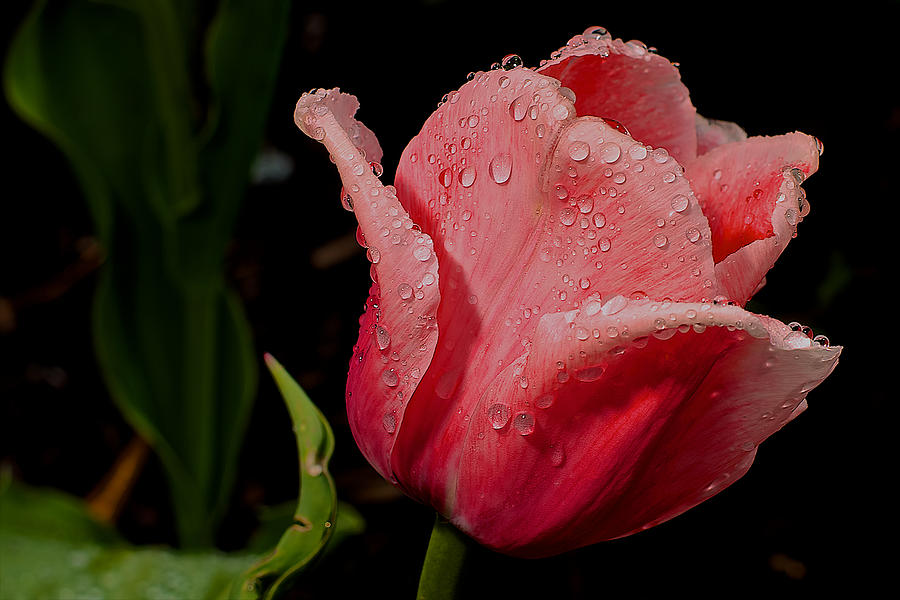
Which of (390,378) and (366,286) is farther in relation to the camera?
(366,286)

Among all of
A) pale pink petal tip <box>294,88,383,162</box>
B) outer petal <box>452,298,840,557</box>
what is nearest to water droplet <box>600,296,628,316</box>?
outer petal <box>452,298,840,557</box>

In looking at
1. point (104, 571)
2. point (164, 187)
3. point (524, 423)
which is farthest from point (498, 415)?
point (164, 187)

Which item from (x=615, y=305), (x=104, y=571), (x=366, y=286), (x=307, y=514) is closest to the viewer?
(x=615, y=305)

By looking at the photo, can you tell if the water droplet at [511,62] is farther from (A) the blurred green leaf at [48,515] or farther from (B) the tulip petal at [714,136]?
(A) the blurred green leaf at [48,515]

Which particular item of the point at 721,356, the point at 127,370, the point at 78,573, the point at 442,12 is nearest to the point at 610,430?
the point at 721,356

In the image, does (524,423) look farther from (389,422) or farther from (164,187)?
(164,187)

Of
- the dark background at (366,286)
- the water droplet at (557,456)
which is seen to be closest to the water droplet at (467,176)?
the water droplet at (557,456)

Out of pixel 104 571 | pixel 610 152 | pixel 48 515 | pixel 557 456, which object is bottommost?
pixel 48 515
